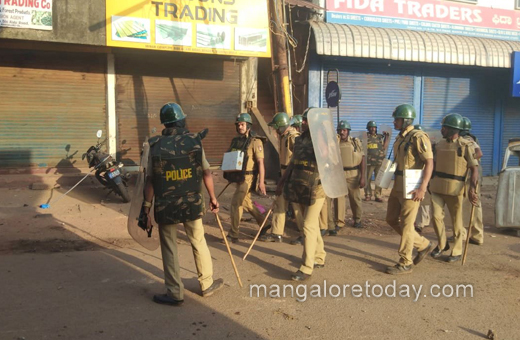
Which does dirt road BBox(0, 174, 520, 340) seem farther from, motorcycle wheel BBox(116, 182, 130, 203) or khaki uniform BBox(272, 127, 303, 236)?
motorcycle wheel BBox(116, 182, 130, 203)

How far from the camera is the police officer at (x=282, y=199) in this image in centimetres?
650

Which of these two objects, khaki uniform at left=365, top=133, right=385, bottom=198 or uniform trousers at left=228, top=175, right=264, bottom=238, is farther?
khaki uniform at left=365, top=133, right=385, bottom=198

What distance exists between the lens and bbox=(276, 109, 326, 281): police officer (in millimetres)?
4918

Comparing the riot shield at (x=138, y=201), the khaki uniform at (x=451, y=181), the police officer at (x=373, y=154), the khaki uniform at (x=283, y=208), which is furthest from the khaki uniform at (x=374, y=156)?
the riot shield at (x=138, y=201)

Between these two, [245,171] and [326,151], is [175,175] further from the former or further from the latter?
[245,171]

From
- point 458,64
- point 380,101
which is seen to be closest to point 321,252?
point 380,101

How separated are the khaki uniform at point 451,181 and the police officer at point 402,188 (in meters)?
0.65

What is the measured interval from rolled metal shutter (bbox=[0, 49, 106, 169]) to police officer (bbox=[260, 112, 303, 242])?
16.2 feet

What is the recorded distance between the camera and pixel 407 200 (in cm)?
521

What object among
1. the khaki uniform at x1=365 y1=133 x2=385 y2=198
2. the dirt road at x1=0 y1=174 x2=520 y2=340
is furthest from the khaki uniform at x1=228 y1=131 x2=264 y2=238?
the khaki uniform at x1=365 y1=133 x2=385 y2=198

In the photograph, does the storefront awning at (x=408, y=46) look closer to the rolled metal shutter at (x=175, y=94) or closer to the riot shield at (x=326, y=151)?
the rolled metal shutter at (x=175, y=94)

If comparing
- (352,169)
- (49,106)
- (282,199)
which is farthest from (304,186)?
(49,106)

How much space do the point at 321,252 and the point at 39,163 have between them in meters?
6.94

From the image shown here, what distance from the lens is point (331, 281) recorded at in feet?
16.2
